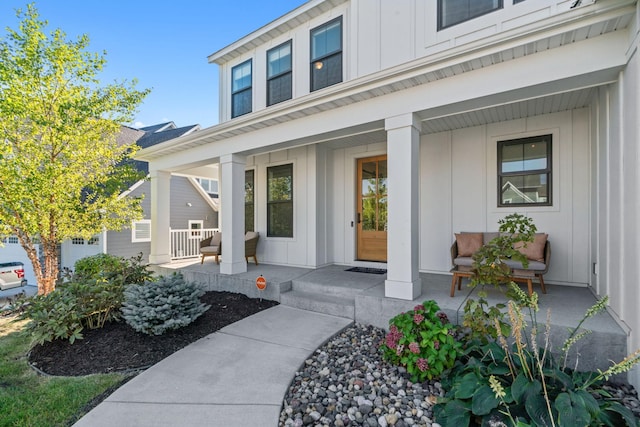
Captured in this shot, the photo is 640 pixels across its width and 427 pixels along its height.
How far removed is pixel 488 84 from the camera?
125 inches

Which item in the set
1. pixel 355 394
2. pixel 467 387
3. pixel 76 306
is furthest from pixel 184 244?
pixel 467 387

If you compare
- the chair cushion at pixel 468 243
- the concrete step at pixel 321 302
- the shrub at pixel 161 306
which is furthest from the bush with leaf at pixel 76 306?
the chair cushion at pixel 468 243

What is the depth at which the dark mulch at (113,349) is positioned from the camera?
2.95 metres

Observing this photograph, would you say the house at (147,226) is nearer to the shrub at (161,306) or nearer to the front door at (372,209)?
the shrub at (161,306)

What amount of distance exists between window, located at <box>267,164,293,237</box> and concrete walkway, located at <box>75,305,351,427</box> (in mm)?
3010

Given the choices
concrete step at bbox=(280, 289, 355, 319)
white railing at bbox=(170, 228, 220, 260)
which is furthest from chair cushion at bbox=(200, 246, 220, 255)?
concrete step at bbox=(280, 289, 355, 319)

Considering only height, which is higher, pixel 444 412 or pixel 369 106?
pixel 369 106

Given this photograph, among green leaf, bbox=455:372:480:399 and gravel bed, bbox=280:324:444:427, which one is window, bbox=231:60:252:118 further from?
green leaf, bbox=455:372:480:399

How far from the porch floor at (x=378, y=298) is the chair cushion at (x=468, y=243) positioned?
483mm

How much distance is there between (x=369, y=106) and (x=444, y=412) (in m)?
3.33

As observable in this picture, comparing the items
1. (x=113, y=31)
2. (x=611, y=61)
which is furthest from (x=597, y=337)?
(x=113, y=31)

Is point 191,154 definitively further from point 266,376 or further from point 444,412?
point 444,412

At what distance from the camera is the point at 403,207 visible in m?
3.66

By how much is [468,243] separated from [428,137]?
1988 millimetres
